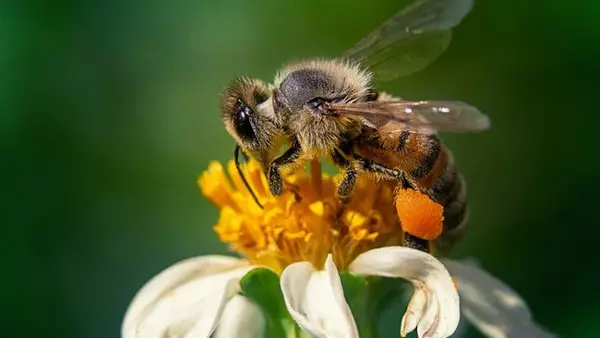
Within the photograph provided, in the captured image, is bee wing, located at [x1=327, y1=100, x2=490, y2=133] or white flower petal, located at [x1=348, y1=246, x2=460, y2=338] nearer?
bee wing, located at [x1=327, y1=100, x2=490, y2=133]

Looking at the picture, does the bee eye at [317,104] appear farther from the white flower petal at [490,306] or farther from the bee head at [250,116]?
the white flower petal at [490,306]

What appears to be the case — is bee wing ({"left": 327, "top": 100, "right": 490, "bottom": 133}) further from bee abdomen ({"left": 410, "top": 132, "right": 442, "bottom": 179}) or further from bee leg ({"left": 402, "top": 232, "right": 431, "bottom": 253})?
bee leg ({"left": 402, "top": 232, "right": 431, "bottom": 253})

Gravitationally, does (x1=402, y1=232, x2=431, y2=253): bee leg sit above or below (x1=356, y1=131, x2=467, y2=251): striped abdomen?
below

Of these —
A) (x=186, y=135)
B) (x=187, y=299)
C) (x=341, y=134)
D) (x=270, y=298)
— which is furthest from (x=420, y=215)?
(x=186, y=135)

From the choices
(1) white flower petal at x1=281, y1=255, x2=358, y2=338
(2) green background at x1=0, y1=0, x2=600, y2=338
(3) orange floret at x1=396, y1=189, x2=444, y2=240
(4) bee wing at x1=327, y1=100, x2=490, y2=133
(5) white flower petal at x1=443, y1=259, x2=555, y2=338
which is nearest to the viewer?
(4) bee wing at x1=327, y1=100, x2=490, y2=133

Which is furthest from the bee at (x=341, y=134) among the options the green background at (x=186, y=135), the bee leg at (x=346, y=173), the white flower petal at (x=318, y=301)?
the green background at (x=186, y=135)

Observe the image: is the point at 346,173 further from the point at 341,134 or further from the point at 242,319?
the point at 242,319

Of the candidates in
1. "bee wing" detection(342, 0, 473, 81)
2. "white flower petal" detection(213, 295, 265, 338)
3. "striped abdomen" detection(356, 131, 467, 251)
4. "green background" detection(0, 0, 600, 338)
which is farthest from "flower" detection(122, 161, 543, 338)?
"green background" detection(0, 0, 600, 338)
